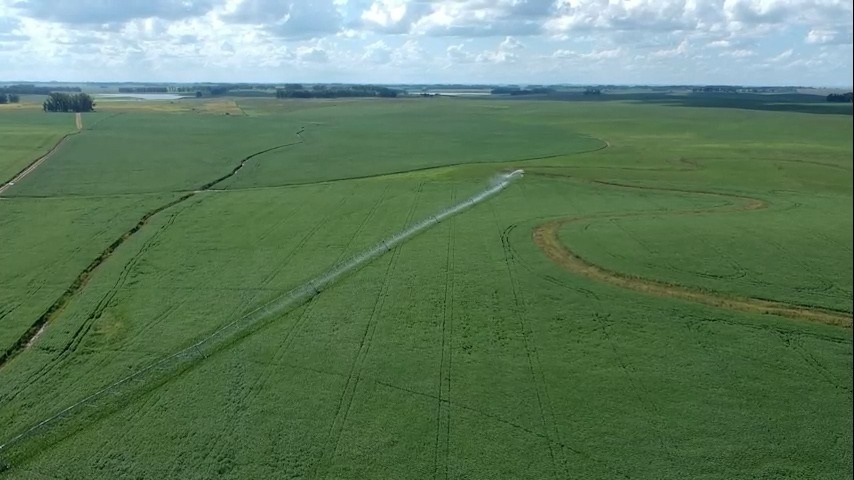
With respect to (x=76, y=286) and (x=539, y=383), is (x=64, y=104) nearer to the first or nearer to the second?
(x=76, y=286)

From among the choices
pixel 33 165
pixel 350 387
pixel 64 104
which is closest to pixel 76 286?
pixel 350 387

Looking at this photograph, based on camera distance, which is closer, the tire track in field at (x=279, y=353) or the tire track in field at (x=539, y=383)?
the tire track in field at (x=539, y=383)

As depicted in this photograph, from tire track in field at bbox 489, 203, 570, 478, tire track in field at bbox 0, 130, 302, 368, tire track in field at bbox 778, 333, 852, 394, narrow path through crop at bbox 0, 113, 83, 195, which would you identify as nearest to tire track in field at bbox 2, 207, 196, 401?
tire track in field at bbox 0, 130, 302, 368

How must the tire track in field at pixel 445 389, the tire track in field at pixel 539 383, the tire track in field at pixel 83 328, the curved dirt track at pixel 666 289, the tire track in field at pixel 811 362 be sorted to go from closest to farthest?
the tire track in field at pixel 539 383 → the tire track in field at pixel 445 389 → the tire track in field at pixel 811 362 → the tire track in field at pixel 83 328 → the curved dirt track at pixel 666 289

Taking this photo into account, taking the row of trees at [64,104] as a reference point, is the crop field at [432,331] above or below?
below

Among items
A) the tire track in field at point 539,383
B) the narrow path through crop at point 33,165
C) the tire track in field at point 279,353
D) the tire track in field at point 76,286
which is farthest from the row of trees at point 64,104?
the tire track in field at point 539,383

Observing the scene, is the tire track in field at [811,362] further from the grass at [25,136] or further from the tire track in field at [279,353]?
the grass at [25,136]

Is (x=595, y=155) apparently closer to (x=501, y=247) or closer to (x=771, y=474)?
(x=501, y=247)
